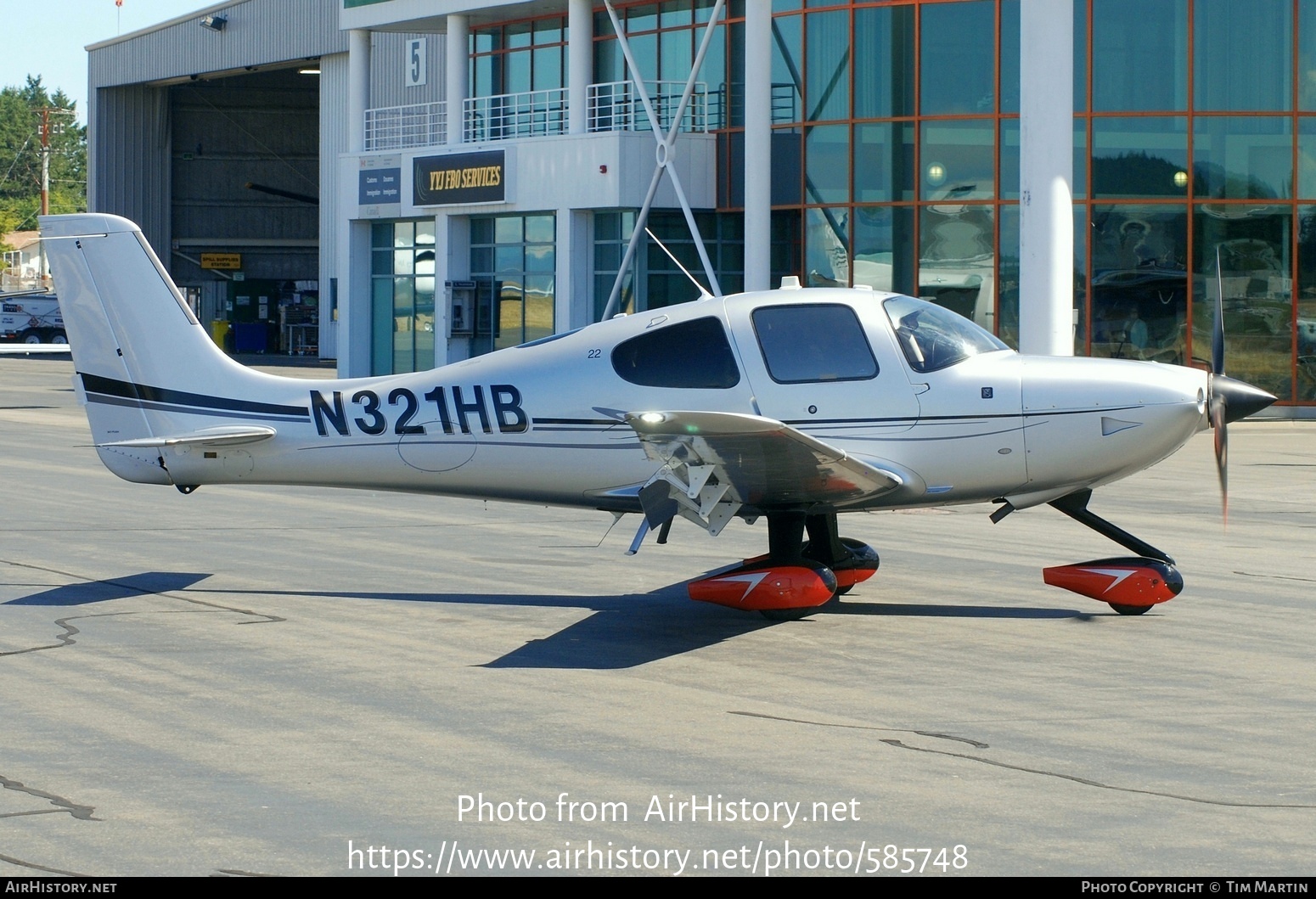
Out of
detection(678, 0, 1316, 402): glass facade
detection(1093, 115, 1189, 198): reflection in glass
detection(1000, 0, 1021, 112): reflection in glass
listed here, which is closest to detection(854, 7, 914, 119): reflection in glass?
detection(678, 0, 1316, 402): glass facade

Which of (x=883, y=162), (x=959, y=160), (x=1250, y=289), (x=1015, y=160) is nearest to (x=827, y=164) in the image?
(x=883, y=162)

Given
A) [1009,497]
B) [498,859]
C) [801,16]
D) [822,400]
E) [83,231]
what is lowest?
[498,859]

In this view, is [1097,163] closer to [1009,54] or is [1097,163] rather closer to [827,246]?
[1009,54]

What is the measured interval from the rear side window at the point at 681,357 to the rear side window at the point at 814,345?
274mm

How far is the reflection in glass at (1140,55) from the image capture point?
102 feet

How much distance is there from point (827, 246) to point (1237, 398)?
24025mm

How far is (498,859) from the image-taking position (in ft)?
19.0

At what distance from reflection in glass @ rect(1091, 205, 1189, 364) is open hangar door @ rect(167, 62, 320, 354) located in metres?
44.8

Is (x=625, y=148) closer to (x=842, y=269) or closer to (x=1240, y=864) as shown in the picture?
(x=842, y=269)

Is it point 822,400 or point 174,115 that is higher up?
point 174,115

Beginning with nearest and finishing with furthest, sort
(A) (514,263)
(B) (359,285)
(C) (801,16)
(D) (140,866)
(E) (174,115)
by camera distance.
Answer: (D) (140,866) → (C) (801,16) → (A) (514,263) → (B) (359,285) → (E) (174,115)

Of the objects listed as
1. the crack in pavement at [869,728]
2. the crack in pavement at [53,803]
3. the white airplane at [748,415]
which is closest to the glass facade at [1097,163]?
the white airplane at [748,415]

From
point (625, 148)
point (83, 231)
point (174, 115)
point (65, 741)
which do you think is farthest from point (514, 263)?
point (174, 115)

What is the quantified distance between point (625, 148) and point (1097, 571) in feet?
84.7
